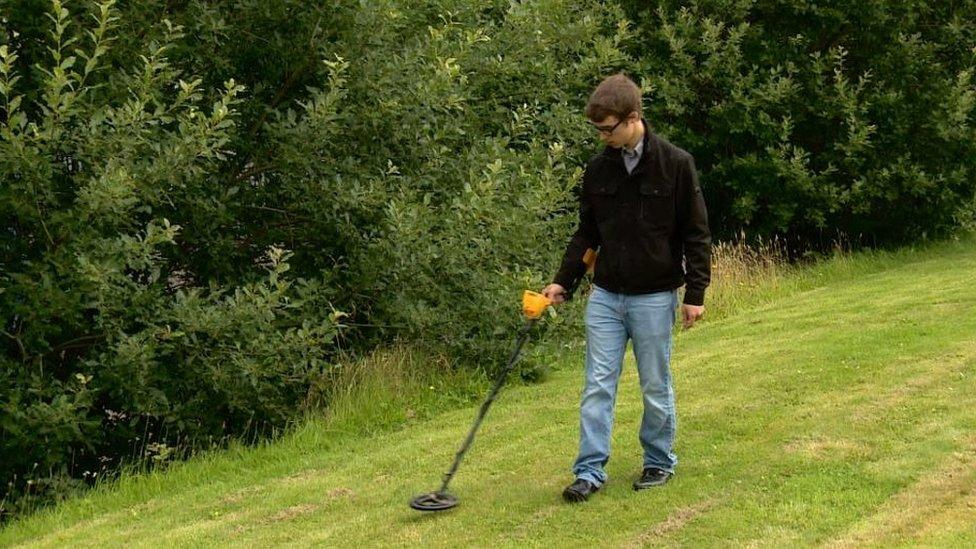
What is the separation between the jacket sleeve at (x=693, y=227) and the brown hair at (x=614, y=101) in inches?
16.1

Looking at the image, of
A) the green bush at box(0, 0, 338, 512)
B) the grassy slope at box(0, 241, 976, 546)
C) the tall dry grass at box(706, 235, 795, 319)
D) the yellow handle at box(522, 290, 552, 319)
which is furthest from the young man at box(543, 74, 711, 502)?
the tall dry grass at box(706, 235, 795, 319)

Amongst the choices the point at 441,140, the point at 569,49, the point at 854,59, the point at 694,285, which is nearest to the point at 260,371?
the point at 441,140

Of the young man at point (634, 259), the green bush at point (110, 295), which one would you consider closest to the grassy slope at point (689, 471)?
the young man at point (634, 259)

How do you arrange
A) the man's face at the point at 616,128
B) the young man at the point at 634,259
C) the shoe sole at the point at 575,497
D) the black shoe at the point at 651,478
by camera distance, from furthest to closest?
the black shoe at the point at 651,478 → the shoe sole at the point at 575,497 → the young man at the point at 634,259 → the man's face at the point at 616,128

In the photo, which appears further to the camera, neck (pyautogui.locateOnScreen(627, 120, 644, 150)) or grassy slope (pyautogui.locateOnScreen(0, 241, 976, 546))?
neck (pyautogui.locateOnScreen(627, 120, 644, 150))

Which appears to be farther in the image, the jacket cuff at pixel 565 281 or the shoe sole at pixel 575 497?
the jacket cuff at pixel 565 281

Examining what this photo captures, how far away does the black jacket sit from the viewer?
541 cm

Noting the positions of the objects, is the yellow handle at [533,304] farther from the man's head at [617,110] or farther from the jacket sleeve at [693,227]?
the man's head at [617,110]

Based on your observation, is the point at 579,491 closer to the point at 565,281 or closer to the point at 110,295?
the point at 565,281

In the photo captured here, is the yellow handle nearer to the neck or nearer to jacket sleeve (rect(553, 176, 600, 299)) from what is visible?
jacket sleeve (rect(553, 176, 600, 299))

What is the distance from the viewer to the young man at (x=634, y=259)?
5398 mm

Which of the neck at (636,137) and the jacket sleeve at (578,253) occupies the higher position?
the neck at (636,137)

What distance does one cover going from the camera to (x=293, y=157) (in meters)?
8.95

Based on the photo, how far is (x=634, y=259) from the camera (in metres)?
5.42
